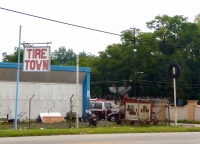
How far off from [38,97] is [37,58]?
43.1ft

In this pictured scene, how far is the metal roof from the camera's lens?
36.9 m

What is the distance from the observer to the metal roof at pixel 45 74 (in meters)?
36.9

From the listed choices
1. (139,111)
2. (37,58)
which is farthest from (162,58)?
(37,58)

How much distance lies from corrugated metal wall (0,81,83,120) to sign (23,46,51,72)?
11092mm

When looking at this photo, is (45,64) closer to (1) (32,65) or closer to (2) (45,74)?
(1) (32,65)

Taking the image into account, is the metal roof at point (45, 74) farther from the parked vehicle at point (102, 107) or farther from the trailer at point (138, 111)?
the trailer at point (138, 111)

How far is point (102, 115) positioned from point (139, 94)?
110 ft

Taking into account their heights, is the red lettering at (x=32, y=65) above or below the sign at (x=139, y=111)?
above

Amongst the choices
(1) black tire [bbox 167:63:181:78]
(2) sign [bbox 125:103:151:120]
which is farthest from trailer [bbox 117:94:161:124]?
(1) black tire [bbox 167:63:181:78]

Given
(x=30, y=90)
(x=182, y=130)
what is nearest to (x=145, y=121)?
(x=182, y=130)

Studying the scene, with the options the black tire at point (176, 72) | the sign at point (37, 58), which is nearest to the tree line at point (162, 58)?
the black tire at point (176, 72)

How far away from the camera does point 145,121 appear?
32.1 meters

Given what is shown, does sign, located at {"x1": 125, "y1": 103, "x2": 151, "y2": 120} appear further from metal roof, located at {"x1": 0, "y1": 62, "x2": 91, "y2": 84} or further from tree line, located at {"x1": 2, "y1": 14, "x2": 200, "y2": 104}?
tree line, located at {"x1": 2, "y1": 14, "x2": 200, "y2": 104}

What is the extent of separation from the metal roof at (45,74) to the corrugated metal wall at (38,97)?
0.38 meters
